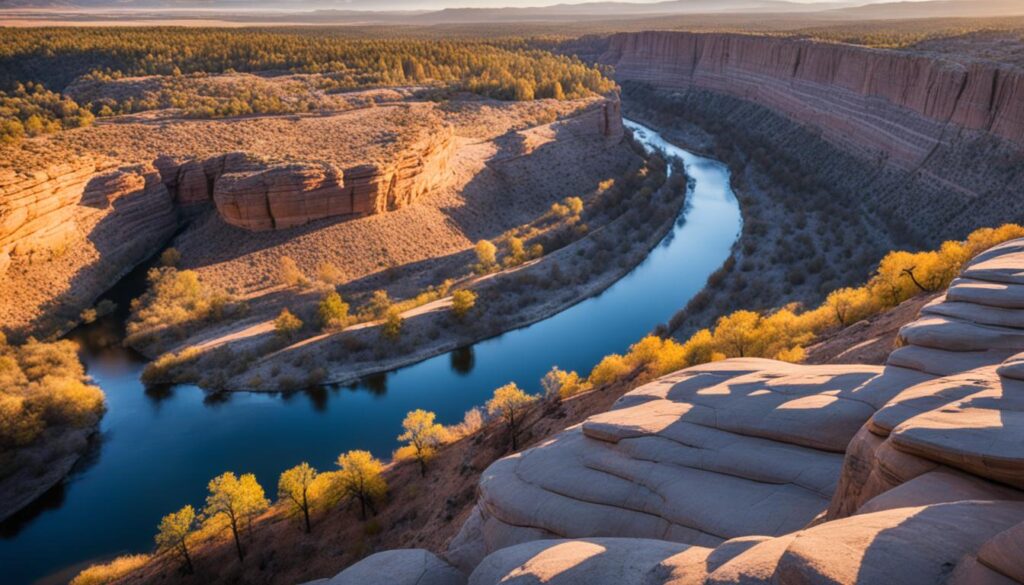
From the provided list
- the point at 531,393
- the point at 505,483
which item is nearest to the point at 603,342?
the point at 531,393

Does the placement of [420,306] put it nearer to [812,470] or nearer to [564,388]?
[564,388]

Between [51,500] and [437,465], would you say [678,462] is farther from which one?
[51,500]

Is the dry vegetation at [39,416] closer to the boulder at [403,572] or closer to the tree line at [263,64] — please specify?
the boulder at [403,572]

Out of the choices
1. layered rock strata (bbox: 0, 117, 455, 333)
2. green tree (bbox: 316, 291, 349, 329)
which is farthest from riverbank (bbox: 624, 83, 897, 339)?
layered rock strata (bbox: 0, 117, 455, 333)

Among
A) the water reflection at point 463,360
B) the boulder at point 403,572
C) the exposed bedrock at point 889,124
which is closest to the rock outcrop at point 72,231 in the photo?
the water reflection at point 463,360

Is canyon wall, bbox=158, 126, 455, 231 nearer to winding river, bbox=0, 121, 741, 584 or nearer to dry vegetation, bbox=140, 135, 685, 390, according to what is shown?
dry vegetation, bbox=140, 135, 685, 390

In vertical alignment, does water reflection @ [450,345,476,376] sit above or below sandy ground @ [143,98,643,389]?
below
